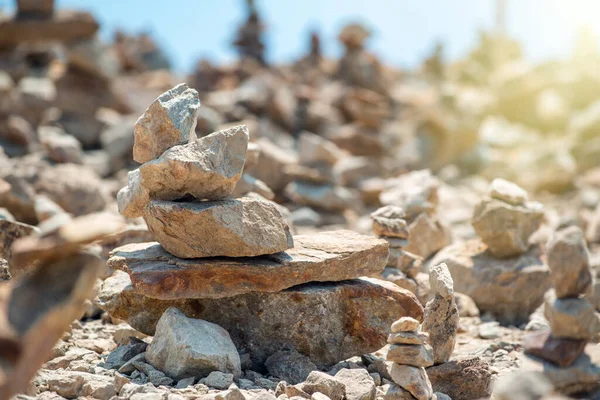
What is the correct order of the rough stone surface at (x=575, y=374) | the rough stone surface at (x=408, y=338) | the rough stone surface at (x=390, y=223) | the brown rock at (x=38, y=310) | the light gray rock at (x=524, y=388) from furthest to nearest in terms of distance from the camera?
the rough stone surface at (x=390, y=223) → the rough stone surface at (x=408, y=338) → the rough stone surface at (x=575, y=374) → the light gray rock at (x=524, y=388) → the brown rock at (x=38, y=310)

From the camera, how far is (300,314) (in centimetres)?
541

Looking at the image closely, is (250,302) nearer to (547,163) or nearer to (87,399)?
(87,399)

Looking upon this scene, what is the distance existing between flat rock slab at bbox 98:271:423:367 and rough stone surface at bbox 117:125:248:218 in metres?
0.85

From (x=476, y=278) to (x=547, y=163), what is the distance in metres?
10.1

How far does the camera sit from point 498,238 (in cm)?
735

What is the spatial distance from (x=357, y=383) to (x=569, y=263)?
177 cm

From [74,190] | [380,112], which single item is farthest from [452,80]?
[74,190]

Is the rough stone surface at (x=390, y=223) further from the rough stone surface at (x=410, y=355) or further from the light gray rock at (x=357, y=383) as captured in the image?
the rough stone surface at (x=410, y=355)

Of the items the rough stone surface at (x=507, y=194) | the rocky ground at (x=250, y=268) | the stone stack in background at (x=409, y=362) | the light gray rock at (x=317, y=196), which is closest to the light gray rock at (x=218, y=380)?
the rocky ground at (x=250, y=268)

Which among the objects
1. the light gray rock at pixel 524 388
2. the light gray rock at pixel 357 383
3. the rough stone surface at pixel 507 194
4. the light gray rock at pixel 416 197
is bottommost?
the light gray rock at pixel 357 383

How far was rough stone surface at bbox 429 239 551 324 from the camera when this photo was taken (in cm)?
717

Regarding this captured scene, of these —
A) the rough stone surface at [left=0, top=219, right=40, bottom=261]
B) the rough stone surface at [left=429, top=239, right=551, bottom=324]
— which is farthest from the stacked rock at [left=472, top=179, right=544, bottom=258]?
the rough stone surface at [left=0, top=219, right=40, bottom=261]

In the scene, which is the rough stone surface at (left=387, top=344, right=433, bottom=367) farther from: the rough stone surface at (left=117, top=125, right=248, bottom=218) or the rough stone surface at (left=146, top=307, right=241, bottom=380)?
the rough stone surface at (left=117, top=125, right=248, bottom=218)

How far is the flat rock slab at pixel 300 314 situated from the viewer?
17.7 ft
